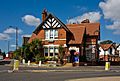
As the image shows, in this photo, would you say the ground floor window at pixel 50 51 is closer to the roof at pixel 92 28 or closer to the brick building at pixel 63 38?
the brick building at pixel 63 38

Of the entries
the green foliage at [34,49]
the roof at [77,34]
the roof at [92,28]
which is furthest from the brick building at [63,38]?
the green foliage at [34,49]

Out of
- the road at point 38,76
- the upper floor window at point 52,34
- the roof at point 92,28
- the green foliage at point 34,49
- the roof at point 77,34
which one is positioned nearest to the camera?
the road at point 38,76

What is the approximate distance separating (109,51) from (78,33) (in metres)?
42.2

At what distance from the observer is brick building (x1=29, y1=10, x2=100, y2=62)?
54906 millimetres

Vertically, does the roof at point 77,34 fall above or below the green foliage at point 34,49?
above

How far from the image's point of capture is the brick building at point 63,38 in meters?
54.9

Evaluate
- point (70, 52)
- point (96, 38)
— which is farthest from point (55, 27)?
point (96, 38)

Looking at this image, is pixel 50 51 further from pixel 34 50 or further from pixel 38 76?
pixel 38 76

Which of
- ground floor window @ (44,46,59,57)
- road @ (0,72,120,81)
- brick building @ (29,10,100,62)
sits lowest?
road @ (0,72,120,81)

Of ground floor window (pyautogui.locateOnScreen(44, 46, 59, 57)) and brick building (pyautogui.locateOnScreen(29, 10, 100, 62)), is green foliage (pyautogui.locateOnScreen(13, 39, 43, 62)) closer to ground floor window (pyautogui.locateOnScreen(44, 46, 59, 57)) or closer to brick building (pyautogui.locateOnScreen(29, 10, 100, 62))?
ground floor window (pyautogui.locateOnScreen(44, 46, 59, 57))

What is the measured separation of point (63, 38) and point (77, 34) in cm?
323

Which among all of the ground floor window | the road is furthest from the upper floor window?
the road

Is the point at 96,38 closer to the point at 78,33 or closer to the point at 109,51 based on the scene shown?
the point at 78,33

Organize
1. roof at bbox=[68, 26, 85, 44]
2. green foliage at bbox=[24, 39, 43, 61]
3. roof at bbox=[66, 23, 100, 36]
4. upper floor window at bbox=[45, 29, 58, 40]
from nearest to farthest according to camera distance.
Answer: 1. green foliage at bbox=[24, 39, 43, 61]
2. roof at bbox=[68, 26, 85, 44]
3. upper floor window at bbox=[45, 29, 58, 40]
4. roof at bbox=[66, 23, 100, 36]
